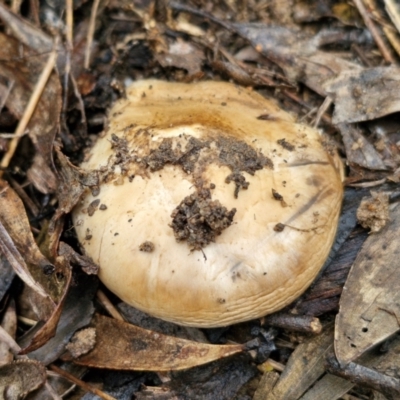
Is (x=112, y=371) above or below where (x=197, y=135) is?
below

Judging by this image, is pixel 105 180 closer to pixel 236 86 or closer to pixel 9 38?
pixel 236 86

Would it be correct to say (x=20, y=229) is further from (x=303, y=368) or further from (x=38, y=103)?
(x=303, y=368)

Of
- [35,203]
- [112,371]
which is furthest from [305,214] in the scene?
[35,203]

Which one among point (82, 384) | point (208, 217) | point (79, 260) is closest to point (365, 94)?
→ point (208, 217)

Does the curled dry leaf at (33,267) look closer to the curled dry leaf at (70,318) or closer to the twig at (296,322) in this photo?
the curled dry leaf at (70,318)

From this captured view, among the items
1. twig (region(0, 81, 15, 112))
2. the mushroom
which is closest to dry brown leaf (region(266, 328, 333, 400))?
the mushroom
